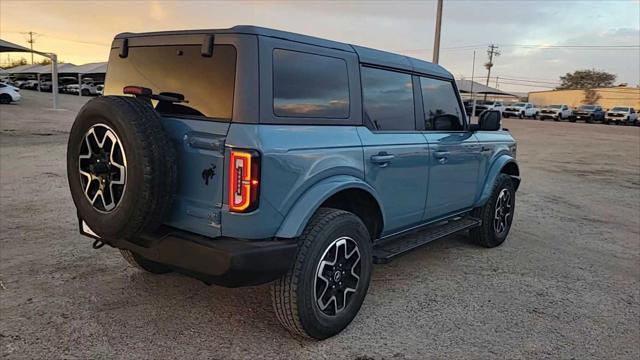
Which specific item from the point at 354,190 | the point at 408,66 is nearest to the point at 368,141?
the point at 354,190

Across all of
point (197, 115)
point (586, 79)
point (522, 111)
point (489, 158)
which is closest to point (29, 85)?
point (522, 111)

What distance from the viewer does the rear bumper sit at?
263 cm

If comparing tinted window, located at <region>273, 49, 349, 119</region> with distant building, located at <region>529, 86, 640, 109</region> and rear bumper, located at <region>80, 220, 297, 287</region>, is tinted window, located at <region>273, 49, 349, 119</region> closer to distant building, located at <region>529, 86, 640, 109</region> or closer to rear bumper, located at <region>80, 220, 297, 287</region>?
rear bumper, located at <region>80, 220, 297, 287</region>

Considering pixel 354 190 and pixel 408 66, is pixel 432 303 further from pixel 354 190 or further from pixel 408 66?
pixel 408 66

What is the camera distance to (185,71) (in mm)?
2982

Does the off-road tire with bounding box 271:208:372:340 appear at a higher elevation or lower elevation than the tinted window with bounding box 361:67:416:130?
lower

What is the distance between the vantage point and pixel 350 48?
352 cm

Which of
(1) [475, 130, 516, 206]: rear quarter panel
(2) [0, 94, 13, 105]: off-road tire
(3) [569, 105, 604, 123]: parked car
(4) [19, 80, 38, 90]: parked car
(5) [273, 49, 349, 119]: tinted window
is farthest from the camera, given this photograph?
(4) [19, 80, 38, 90]: parked car

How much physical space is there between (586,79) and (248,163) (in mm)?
101883

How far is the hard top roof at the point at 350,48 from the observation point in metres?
2.81

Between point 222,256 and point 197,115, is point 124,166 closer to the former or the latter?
point 197,115

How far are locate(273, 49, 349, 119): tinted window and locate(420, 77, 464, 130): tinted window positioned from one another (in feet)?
3.92

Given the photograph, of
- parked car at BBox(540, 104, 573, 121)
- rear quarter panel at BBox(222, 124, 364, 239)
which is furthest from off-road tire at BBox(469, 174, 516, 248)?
parked car at BBox(540, 104, 573, 121)

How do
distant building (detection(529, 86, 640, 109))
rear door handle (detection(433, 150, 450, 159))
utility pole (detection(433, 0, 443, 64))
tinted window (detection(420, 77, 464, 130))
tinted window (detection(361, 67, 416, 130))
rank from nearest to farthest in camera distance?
tinted window (detection(361, 67, 416, 130))
rear door handle (detection(433, 150, 450, 159))
tinted window (detection(420, 77, 464, 130))
utility pole (detection(433, 0, 443, 64))
distant building (detection(529, 86, 640, 109))
